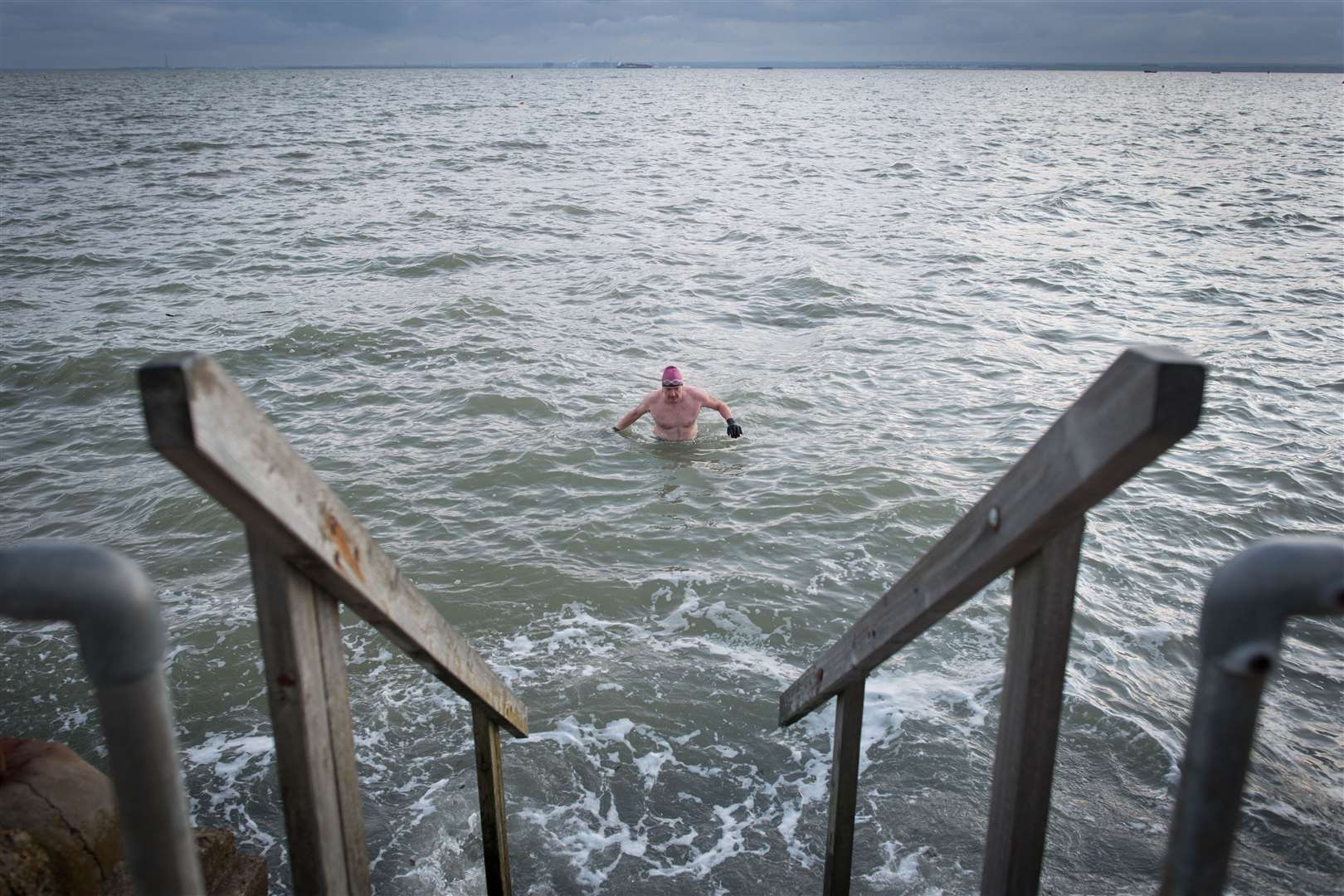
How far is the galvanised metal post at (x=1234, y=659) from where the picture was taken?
46.9 inches

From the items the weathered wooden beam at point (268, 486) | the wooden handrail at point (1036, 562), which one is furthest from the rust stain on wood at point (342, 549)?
the wooden handrail at point (1036, 562)

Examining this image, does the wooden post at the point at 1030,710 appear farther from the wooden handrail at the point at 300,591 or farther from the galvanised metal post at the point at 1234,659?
the wooden handrail at the point at 300,591

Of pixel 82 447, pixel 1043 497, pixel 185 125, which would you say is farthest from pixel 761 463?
pixel 185 125

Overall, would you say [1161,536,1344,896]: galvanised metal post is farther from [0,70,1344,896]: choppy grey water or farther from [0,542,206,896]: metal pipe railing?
[0,70,1344,896]: choppy grey water

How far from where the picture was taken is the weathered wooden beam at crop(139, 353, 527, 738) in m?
1.29

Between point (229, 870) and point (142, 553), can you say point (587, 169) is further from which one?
point (229, 870)

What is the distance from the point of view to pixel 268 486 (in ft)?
4.88


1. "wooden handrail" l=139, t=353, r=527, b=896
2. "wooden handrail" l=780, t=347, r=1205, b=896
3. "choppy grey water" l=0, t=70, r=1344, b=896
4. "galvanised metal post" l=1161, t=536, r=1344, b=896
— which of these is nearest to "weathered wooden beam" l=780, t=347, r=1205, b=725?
"wooden handrail" l=780, t=347, r=1205, b=896

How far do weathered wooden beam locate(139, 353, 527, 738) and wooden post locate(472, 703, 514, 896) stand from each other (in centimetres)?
117

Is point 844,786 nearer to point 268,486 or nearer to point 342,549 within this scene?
point 342,549

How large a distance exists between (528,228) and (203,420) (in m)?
22.2

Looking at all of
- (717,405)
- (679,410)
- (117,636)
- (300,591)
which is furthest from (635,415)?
(117,636)

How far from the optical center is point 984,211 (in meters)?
26.1

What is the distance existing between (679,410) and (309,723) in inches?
335
